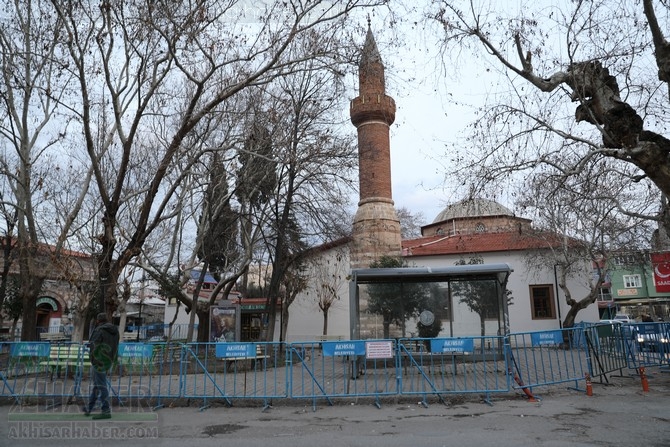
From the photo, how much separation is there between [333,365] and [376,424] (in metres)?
2.42

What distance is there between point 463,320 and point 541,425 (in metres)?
6.58

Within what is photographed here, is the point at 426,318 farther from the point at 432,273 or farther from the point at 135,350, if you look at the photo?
the point at 135,350

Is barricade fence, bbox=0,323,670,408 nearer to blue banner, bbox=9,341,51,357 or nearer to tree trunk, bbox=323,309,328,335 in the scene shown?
blue banner, bbox=9,341,51,357

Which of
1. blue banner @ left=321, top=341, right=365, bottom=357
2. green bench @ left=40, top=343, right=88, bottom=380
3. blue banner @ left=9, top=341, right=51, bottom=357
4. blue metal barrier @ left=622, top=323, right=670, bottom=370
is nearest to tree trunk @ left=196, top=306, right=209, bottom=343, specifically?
green bench @ left=40, top=343, right=88, bottom=380

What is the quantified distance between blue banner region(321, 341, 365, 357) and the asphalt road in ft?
3.29

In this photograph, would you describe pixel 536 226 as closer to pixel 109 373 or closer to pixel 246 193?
pixel 246 193

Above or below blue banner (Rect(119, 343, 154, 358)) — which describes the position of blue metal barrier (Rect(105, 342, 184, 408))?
below

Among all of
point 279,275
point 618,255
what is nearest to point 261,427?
point 279,275

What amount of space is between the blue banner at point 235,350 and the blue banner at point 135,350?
4.92 ft

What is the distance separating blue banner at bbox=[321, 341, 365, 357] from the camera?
9.53 meters

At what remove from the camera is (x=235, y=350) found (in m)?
9.62

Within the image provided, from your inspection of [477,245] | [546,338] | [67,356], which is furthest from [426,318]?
[477,245]

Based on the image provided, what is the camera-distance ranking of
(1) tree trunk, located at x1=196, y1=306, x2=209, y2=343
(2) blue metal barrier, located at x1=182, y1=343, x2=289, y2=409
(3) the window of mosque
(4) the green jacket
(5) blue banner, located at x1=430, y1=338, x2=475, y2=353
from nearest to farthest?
(4) the green jacket
(2) blue metal barrier, located at x1=182, y1=343, x2=289, y2=409
(5) blue banner, located at x1=430, y1=338, x2=475, y2=353
(1) tree trunk, located at x1=196, y1=306, x2=209, y2=343
(3) the window of mosque

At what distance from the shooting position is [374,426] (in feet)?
24.7
